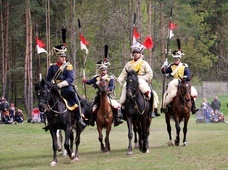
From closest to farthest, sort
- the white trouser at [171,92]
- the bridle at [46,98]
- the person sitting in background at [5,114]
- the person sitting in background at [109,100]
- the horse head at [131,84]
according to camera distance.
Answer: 1. the bridle at [46,98]
2. the horse head at [131,84]
3. the person sitting in background at [109,100]
4. the white trouser at [171,92]
5. the person sitting in background at [5,114]

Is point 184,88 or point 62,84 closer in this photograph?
point 62,84

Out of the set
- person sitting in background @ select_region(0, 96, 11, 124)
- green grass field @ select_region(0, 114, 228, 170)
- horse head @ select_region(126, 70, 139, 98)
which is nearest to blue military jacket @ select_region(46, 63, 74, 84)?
horse head @ select_region(126, 70, 139, 98)

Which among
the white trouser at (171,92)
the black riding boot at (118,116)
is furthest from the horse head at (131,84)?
the white trouser at (171,92)

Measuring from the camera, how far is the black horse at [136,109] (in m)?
18.0

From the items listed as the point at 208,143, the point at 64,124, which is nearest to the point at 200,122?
the point at 208,143

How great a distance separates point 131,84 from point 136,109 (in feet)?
2.83

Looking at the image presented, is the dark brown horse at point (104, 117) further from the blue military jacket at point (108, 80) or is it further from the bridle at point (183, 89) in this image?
the bridle at point (183, 89)

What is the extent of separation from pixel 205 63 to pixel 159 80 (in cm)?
1760

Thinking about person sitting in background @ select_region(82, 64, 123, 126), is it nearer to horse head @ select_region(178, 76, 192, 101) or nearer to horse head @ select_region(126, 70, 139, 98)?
horse head @ select_region(126, 70, 139, 98)

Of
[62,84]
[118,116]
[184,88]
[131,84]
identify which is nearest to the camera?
[62,84]

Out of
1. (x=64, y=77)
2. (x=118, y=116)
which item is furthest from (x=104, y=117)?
(x=64, y=77)

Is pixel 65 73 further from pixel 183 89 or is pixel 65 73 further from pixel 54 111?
pixel 183 89

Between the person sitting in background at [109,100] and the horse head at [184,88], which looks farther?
the horse head at [184,88]

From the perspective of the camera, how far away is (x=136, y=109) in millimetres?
18391
